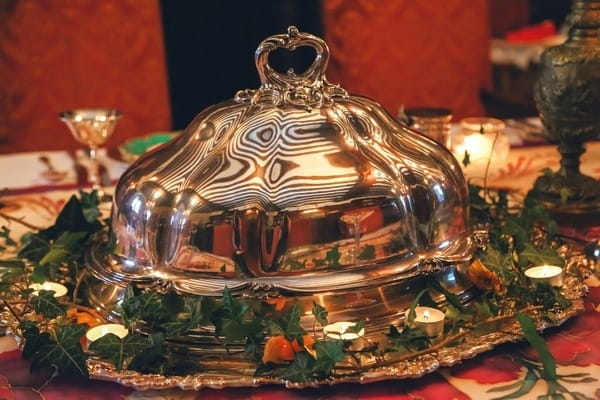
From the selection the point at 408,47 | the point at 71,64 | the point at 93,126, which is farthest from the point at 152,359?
the point at 408,47

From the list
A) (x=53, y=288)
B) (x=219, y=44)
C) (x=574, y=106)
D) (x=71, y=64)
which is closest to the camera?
(x=53, y=288)

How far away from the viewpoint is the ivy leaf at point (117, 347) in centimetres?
74

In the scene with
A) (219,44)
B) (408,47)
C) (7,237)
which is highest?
(7,237)

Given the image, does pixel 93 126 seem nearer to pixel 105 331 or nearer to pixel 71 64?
pixel 105 331

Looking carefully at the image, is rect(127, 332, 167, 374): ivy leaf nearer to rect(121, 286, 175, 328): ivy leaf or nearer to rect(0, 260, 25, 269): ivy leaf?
rect(121, 286, 175, 328): ivy leaf

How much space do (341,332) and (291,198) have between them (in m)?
0.14

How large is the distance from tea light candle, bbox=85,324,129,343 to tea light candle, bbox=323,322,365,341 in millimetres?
200

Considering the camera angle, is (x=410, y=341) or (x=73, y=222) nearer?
(x=410, y=341)

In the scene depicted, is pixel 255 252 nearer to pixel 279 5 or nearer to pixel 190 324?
pixel 190 324

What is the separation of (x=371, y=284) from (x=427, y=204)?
12 centimetres

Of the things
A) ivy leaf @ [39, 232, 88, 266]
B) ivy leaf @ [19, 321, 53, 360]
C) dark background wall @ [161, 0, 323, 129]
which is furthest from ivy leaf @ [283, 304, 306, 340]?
dark background wall @ [161, 0, 323, 129]

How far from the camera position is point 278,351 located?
72cm

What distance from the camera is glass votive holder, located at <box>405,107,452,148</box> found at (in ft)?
4.02

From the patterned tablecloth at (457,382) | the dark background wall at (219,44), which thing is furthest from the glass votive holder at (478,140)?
the dark background wall at (219,44)
